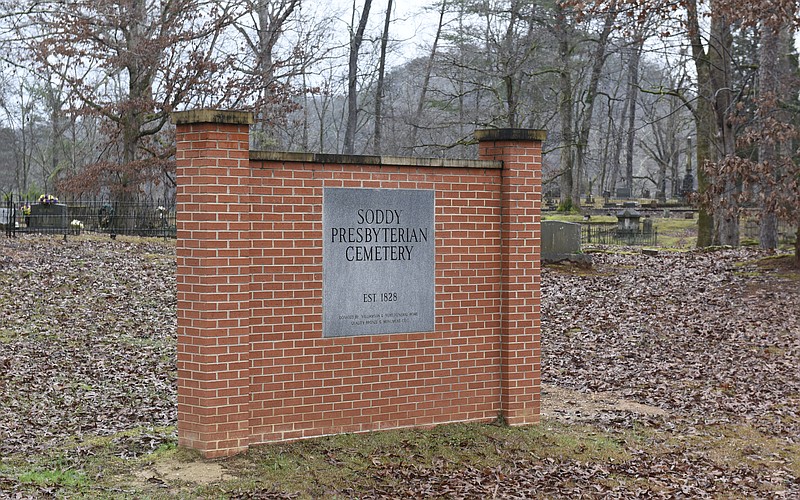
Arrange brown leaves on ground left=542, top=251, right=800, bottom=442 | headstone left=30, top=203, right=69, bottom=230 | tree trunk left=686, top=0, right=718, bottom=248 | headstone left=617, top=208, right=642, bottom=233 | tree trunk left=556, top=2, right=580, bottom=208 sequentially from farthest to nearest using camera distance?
1. headstone left=617, top=208, right=642, bottom=233
2. tree trunk left=556, top=2, right=580, bottom=208
3. tree trunk left=686, top=0, right=718, bottom=248
4. headstone left=30, top=203, right=69, bottom=230
5. brown leaves on ground left=542, top=251, right=800, bottom=442

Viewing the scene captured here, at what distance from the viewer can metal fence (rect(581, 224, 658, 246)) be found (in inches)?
1246

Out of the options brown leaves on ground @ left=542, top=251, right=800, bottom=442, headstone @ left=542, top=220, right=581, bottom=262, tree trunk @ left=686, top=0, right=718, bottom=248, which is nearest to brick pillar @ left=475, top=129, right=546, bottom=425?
brown leaves on ground @ left=542, top=251, right=800, bottom=442

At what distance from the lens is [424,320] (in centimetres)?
851

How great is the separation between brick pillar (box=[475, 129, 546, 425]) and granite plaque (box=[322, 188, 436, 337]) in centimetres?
83

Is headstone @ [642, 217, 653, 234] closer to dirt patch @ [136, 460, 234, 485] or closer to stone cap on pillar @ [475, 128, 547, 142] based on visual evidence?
stone cap on pillar @ [475, 128, 547, 142]

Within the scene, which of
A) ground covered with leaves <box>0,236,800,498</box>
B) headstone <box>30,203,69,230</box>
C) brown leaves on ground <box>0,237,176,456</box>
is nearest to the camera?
ground covered with leaves <box>0,236,800,498</box>

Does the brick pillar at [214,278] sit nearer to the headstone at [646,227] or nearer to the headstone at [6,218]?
the headstone at [6,218]

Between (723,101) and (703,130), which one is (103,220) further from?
(723,101)

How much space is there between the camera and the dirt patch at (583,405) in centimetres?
1007

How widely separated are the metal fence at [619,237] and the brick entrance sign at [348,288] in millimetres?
22500

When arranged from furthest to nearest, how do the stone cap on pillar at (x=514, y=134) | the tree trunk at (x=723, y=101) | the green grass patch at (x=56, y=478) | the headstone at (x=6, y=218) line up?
the tree trunk at (x=723, y=101), the headstone at (x=6, y=218), the stone cap on pillar at (x=514, y=134), the green grass patch at (x=56, y=478)

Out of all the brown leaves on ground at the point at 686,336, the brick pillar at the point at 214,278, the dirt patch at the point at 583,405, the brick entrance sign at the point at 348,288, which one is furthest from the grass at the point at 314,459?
the brown leaves on ground at the point at 686,336

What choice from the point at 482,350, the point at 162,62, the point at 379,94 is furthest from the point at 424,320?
the point at 379,94

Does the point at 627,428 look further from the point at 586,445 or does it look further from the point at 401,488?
the point at 401,488
